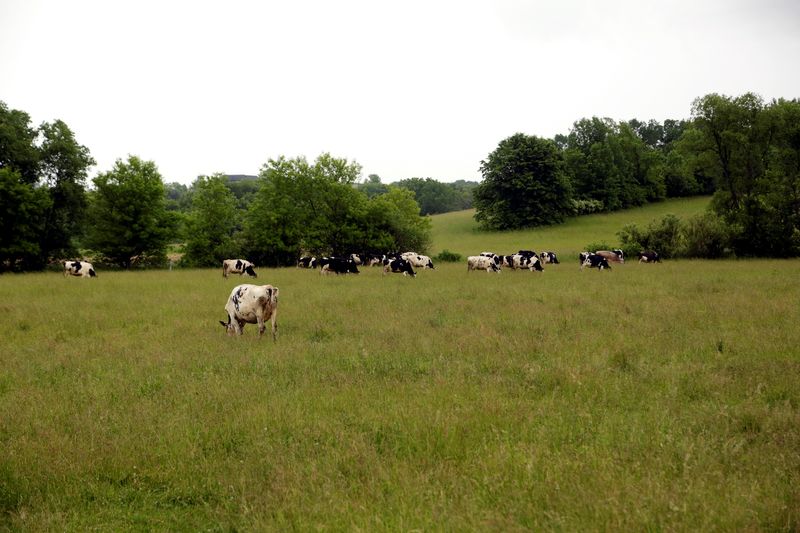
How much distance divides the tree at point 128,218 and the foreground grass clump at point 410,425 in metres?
27.9

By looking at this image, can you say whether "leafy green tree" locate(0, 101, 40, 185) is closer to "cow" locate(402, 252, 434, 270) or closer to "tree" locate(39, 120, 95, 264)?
"tree" locate(39, 120, 95, 264)

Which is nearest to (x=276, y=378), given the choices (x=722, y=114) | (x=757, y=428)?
(x=757, y=428)

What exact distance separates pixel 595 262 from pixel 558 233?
28533mm

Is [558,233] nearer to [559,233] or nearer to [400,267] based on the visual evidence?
[559,233]

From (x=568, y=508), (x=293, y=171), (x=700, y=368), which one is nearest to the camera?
(x=568, y=508)

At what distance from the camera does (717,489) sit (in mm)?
4215

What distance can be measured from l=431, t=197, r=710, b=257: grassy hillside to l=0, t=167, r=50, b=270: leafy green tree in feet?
106

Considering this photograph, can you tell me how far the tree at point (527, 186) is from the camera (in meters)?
65.1

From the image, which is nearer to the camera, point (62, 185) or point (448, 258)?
point (62, 185)

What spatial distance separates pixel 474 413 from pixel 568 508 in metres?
2.24

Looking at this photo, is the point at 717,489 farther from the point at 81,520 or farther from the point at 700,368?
the point at 81,520

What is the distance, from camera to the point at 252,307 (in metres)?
11.6

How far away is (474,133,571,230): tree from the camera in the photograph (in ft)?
214

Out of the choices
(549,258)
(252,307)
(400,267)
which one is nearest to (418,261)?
(400,267)
